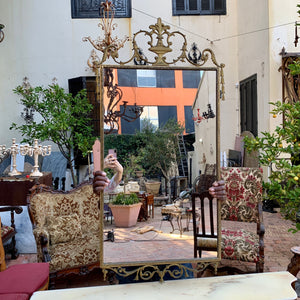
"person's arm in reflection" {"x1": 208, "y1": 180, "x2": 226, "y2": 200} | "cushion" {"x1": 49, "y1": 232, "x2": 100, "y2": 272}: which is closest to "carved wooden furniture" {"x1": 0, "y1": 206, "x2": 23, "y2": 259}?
"cushion" {"x1": 49, "y1": 232, "x2": 100, "y2": 272}

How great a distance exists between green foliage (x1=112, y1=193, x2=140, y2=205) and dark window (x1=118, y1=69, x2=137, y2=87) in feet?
2.63

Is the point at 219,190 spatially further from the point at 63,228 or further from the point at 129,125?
the point at 63,228

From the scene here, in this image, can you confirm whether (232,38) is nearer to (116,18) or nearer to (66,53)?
(116,18)

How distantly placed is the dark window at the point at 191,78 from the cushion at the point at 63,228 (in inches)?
81.7

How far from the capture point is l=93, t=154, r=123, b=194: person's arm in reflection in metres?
2.22

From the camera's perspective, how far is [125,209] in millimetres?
2570

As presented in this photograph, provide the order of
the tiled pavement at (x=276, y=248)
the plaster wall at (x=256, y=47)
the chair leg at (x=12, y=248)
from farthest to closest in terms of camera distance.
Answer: the plaster wall at (x=256, y=47)
the chair leg at (x=12, y=248)
the tiled pavement at (x=276, y=248)

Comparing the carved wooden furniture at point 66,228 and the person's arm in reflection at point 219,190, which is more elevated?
the person's arm in reflection at point 219,190

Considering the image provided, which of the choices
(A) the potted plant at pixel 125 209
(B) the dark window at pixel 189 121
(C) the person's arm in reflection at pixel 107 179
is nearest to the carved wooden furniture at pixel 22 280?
(A) the potted plant at pixel 125 209

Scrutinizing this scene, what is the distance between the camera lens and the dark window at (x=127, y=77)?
2.31m

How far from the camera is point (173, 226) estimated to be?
2498 mm

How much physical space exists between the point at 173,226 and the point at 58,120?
449cm

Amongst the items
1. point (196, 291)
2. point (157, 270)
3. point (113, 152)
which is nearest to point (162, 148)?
point (113, 152)

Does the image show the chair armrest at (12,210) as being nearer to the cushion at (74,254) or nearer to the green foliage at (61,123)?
the cushion at (74,254)
